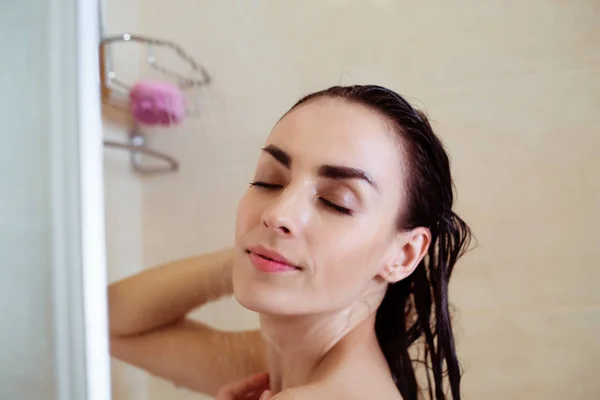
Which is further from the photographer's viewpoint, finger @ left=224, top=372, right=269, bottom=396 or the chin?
finger @ left=224, top=372, right=269, bottom=396

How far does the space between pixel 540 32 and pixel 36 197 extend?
882 mm

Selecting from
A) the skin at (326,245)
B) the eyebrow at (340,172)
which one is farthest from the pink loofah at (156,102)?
the eyebrow at (340,172)

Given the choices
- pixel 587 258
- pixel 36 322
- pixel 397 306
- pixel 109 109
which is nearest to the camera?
pixel 36 322

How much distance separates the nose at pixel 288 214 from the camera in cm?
55

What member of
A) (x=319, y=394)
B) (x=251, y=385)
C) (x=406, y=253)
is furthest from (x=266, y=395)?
(x=406, y=253)

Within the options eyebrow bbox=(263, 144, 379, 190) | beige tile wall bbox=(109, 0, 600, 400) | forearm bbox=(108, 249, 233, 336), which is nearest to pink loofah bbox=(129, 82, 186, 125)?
beige tile wall bbox=(109, 0, 600, 400)

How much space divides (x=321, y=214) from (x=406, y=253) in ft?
0.47

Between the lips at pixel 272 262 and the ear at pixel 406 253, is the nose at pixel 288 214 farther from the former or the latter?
the ear at pixel 406 253

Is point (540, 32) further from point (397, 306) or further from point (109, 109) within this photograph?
point (109, 109)

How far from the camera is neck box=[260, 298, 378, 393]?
63 cm

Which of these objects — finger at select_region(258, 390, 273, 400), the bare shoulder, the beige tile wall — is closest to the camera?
the bare shoulder

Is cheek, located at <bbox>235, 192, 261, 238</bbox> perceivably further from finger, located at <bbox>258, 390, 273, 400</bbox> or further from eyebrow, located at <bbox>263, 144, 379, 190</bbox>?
finger, located at <bbox>258, 390, 273, 400</bbox>

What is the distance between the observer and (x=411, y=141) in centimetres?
64

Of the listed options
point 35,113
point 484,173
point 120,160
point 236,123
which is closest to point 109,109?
point 120,160
